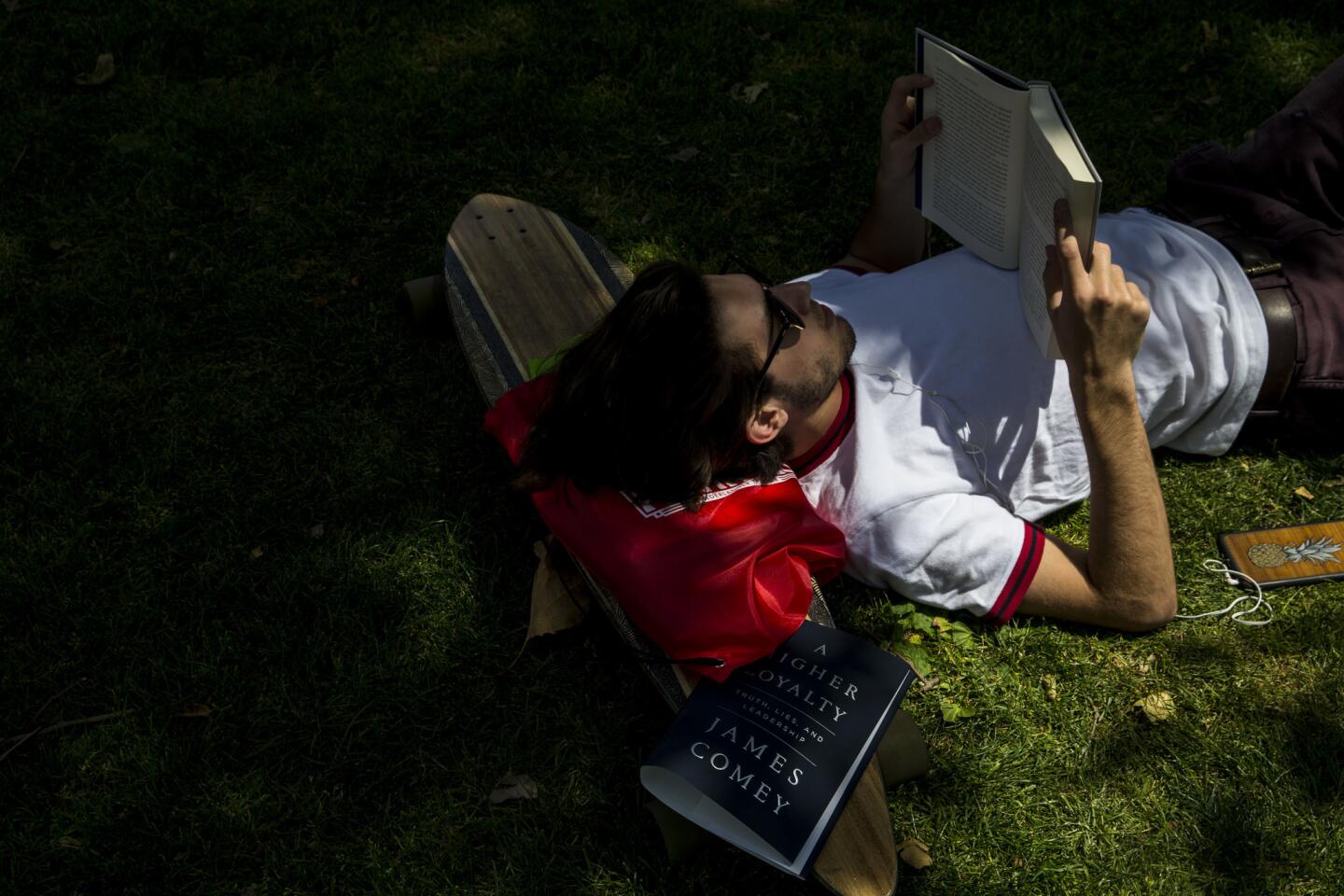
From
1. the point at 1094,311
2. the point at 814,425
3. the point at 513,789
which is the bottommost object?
the point at 513,789

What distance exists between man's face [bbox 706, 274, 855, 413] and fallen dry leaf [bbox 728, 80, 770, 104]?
2.20 m

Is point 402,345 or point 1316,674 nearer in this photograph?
point 1316,674

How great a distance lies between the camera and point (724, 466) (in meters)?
2.82

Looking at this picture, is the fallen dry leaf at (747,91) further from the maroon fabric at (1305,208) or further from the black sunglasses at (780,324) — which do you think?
the black sunglasses at (780,324)

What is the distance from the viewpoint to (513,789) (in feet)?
9.62

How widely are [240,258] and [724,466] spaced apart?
266cm

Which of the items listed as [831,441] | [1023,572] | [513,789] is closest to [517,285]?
[831,441]

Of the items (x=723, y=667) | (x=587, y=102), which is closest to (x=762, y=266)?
(x=587, y=102)

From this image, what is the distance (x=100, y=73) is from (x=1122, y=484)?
5112 mm

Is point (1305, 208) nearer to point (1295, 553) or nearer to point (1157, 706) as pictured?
point (1295, 553)

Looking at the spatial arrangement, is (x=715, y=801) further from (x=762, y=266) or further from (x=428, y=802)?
(x=762, y=266)

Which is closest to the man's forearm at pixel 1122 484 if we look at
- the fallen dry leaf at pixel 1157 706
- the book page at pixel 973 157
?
the fallen dry leaf at pixel 1157 706

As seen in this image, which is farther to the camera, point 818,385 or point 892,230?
point 892,230

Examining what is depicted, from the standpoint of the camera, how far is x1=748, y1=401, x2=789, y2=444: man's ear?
109 inches
